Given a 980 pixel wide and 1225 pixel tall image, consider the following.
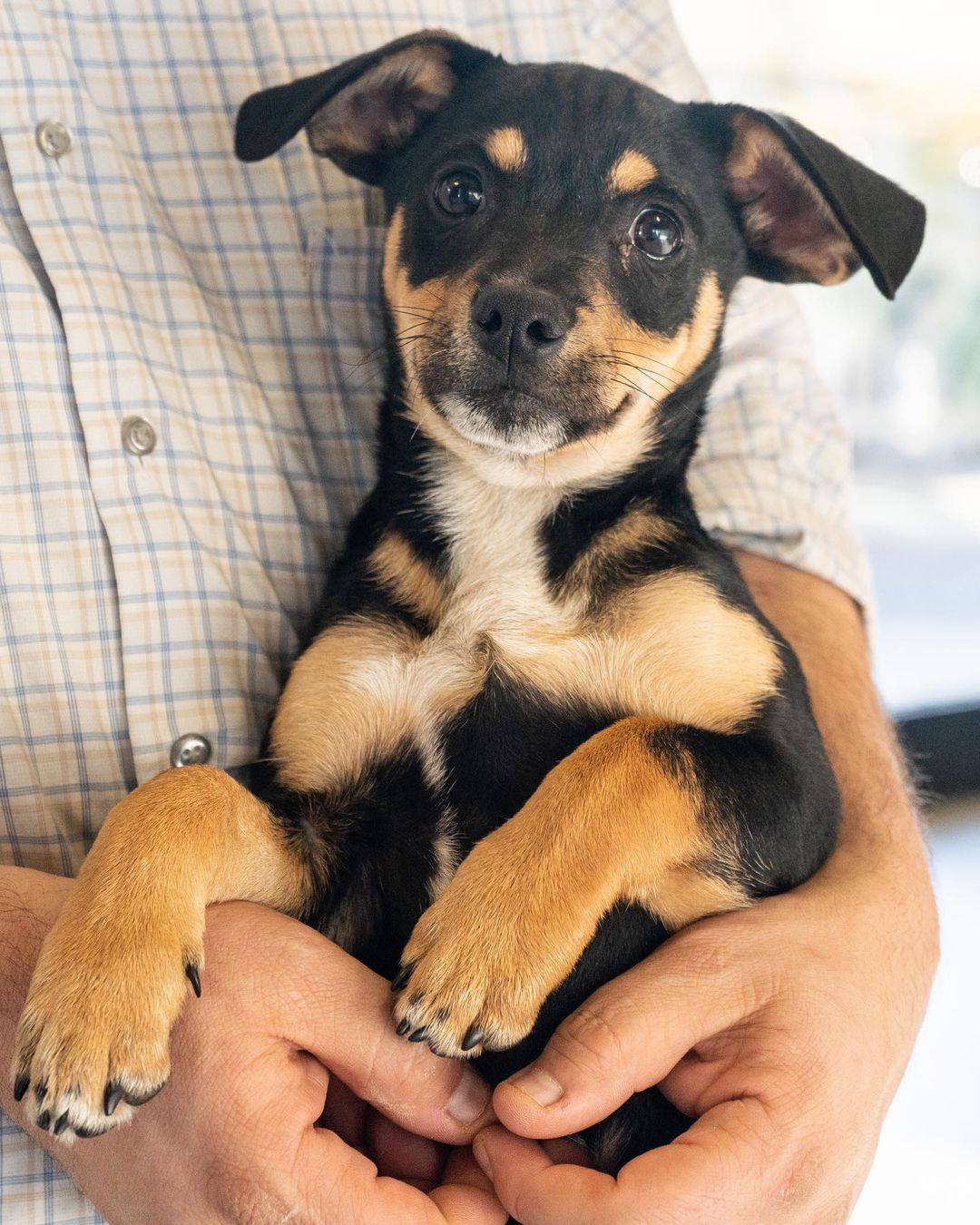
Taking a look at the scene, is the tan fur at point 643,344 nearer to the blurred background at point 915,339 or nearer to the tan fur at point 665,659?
the tan fur at point 665,659

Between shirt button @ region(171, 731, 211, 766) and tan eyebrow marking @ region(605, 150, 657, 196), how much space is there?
124cm

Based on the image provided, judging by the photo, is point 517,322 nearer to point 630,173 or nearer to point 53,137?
point 630,173

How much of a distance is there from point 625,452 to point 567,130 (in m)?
0.60

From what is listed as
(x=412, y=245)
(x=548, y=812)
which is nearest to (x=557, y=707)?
(x=548, y=812)

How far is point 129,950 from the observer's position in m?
1.61

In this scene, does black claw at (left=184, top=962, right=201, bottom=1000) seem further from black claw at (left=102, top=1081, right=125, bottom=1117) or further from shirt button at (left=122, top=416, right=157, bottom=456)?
shirt button at (left=122, top=416, right=157, bottom=456)

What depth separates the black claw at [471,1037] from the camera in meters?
1.65

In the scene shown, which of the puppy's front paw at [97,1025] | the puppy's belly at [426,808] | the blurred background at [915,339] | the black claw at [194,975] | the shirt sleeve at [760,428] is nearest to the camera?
the puppy's front paw at [97,1025]

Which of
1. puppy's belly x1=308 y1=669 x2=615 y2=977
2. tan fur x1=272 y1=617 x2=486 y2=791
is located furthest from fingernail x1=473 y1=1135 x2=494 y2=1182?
tan fur x1=272 y1=617 x2=486 y2=791

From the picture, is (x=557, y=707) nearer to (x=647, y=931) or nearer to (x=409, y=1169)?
(x=647, y=931)

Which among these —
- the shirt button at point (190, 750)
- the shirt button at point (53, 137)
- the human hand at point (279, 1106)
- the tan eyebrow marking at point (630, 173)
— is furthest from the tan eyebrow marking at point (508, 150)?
the human hand at point (279, 1106)

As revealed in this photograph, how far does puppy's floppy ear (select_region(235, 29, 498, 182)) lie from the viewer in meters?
2.04

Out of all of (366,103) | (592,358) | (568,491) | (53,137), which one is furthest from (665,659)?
(53,137)

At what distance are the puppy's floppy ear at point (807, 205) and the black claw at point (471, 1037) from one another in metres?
1.38
